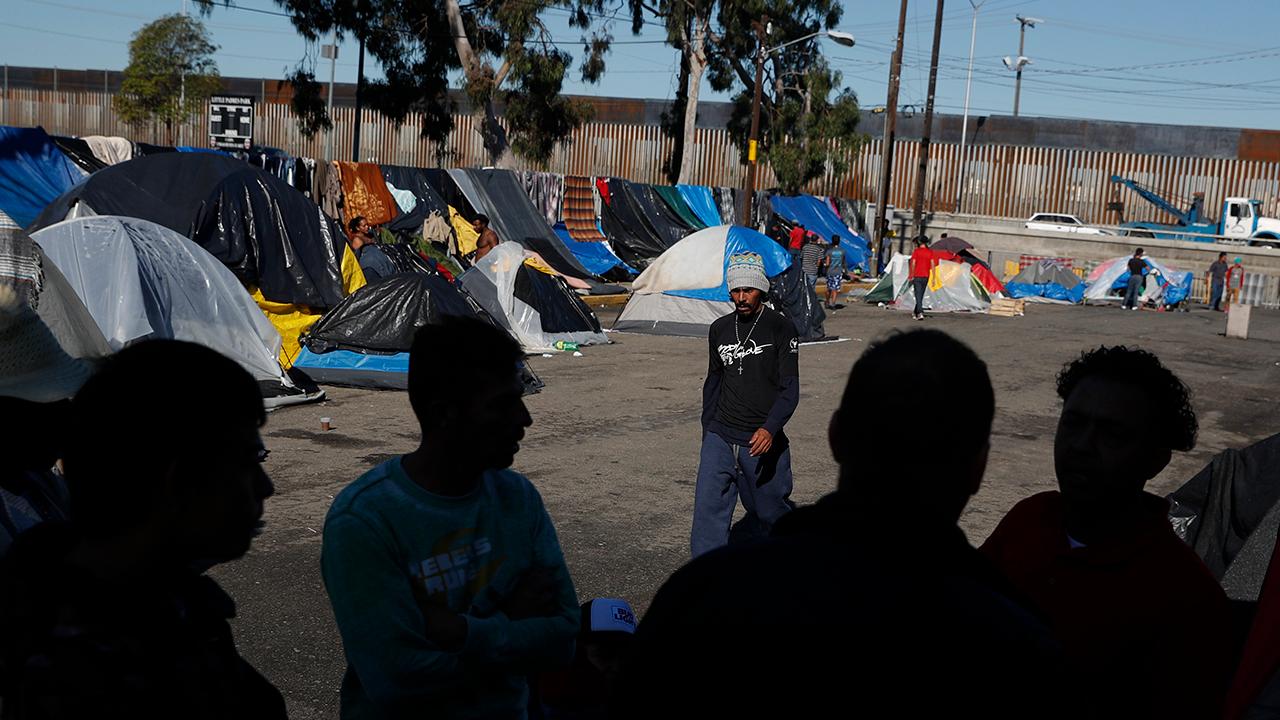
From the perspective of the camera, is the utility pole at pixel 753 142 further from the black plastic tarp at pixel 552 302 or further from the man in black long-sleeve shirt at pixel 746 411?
the man in black long-sleeve shirt at pixel 746 411

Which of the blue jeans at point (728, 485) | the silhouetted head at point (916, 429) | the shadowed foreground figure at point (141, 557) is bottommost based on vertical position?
the blue jeans at point (728, 485)

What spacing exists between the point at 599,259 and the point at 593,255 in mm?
271

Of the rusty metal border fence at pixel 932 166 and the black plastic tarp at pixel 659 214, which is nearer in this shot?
the black plastic tarp at pixel 659 214

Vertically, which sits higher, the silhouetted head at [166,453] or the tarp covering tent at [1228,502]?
the silhouetted head at [166,453]

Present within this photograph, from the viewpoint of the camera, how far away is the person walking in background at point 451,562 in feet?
7.34

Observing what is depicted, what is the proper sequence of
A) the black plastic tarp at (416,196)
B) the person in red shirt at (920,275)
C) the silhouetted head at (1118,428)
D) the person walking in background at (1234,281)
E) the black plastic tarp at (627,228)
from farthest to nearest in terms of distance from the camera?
the person walking in background at (1234,281) < the black plastic tarp at (627,228) < the person in red shirt at (920,275) < the black plastic tarp at (416,196) < the silhouetted head at (1118,428)

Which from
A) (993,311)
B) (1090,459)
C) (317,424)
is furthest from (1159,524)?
(993,311)

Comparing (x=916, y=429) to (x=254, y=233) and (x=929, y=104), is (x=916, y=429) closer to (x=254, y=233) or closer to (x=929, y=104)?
(x=254, y=233)

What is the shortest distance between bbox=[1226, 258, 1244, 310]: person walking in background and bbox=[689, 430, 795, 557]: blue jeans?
31835mm

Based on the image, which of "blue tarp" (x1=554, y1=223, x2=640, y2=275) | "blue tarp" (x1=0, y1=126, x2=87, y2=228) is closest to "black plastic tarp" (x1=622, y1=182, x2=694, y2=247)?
"blue tarp" (x1=554, y1=223, x2=640, y2=275)

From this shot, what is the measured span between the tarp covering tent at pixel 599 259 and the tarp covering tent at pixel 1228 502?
20.6 meters

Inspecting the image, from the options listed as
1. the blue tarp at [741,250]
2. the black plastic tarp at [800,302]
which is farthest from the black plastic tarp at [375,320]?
the black plastic tarp at [800,302]

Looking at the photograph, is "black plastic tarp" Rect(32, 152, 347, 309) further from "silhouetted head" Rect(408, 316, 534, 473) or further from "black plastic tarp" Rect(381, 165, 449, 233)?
"silhouetted head" Rect(408, 316, 534, 473)

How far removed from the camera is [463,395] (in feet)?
7.88
